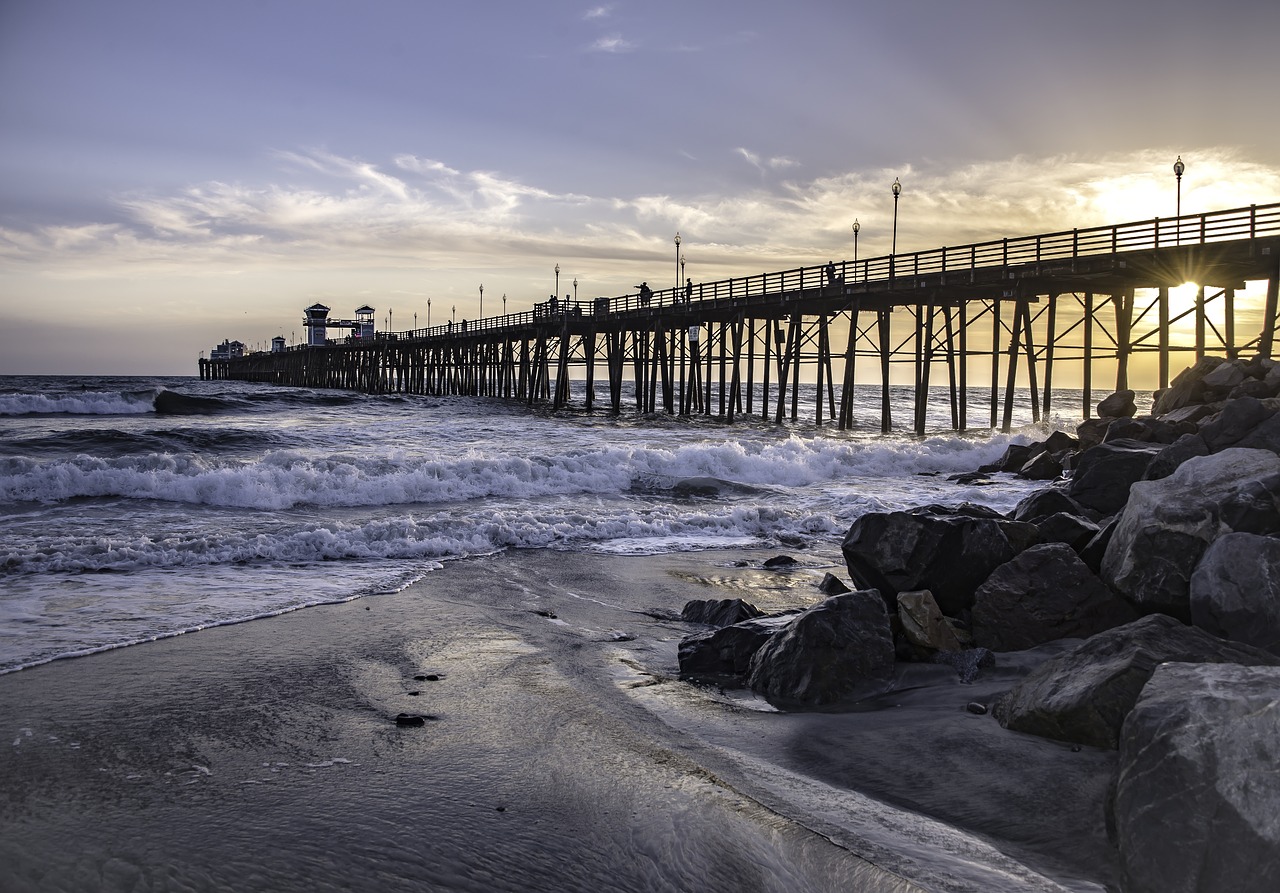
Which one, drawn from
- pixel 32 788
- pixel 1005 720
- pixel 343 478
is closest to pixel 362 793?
pixel 32 788

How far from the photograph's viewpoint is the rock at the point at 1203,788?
2.74 meters

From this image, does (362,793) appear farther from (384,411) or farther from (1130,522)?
(384,411)

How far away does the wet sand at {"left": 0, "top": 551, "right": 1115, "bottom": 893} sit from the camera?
323 cm

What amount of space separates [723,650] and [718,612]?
1245 millimetres

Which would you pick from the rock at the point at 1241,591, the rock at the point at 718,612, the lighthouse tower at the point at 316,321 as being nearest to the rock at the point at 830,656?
the rock at the point at 718,612

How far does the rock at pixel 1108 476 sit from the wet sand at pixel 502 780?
4.78 metres

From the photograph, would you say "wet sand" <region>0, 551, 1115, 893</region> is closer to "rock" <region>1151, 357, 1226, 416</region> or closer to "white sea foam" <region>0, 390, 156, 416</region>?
"rock" <region>1151, 357, 1226, 416</region>

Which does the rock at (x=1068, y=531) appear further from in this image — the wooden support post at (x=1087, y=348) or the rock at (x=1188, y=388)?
the wooden support post at (x=1087, y=348)

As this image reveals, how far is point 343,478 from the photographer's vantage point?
52.1 feet

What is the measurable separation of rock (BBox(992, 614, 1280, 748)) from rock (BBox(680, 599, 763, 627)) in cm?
255

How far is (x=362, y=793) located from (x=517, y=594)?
181 inches

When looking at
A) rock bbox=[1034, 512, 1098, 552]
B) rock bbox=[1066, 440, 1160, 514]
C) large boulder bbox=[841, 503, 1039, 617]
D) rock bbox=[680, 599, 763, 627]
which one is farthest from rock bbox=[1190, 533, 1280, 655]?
rock bbox=[1066, 440, 1160, 514]

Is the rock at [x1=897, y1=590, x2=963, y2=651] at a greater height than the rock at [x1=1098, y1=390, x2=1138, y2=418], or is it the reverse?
the rock at [x1=1098, y1=390, x2=1138, y2=418]

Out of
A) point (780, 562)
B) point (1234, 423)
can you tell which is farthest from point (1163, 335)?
point (780, 562)
